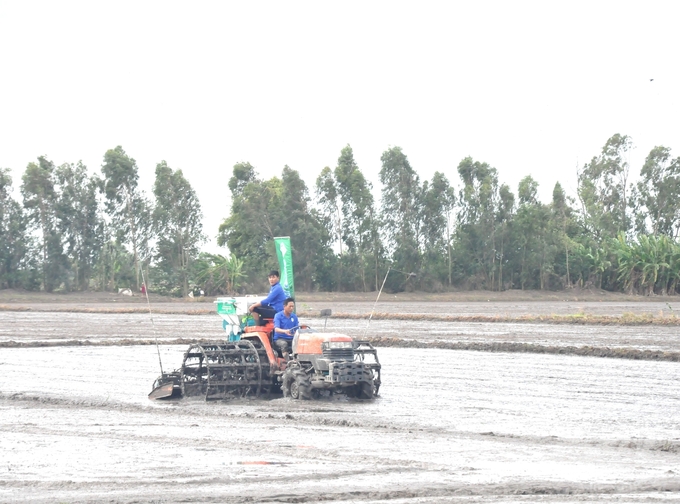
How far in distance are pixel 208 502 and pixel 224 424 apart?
16.3 feet

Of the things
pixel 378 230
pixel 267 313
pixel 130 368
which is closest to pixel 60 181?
pixel 378 230

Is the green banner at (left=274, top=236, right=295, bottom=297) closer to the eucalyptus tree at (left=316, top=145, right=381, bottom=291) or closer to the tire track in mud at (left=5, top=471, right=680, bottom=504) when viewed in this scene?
the tire track in mud at (left=5, top=471, right=680, bottom=504)

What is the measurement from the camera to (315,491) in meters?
8.25

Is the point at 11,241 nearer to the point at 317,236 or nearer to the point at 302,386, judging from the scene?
the point at 317,236

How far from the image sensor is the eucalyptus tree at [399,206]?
6925 centimetres

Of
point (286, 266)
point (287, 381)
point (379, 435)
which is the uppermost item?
point (286, 266)

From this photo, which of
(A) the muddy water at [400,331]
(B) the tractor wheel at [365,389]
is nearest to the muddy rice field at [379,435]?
(B) the tractor wheel at [365,389]

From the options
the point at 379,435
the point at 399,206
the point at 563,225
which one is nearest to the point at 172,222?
the point at 399,206

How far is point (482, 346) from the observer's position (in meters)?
26.0

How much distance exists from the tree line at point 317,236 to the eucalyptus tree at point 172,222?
10cm

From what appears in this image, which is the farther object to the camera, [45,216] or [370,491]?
[45,216]

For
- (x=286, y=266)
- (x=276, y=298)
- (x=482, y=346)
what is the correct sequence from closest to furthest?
(x=276, y=298) < (x=286, y=266) < (x=482, y=346)

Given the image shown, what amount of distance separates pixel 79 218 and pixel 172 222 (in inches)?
259

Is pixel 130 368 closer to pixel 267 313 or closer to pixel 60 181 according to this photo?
pixel 267 313
